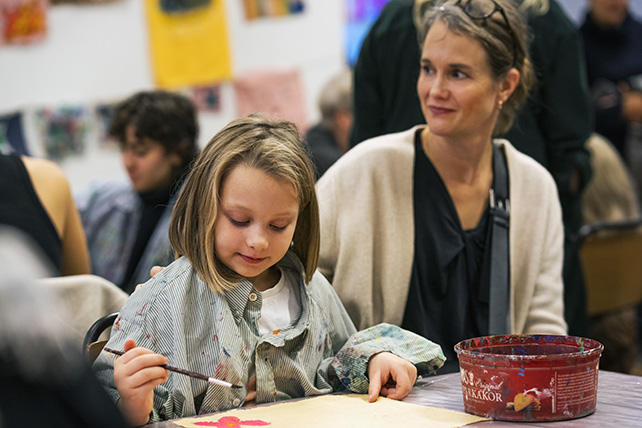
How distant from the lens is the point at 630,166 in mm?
5062

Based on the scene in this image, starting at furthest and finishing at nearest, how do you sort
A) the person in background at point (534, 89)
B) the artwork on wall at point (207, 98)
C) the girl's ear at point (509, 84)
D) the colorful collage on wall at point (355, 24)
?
1. the colorful collage on wall at point (355, 24)
2. the artwork on wall at point (207, 98)
3. the person in background at point (534, 89)
4. the girl's ear at point (509, 84)

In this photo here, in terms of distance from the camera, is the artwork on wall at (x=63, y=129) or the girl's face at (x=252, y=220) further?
the artwork on wall at (x=63, y=129)

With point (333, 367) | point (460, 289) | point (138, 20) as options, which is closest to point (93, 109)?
point (138, 20)

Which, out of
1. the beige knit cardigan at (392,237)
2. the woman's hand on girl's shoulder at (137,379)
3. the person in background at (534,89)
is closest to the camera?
the woman's hand on girl's shoulder at (137,379)

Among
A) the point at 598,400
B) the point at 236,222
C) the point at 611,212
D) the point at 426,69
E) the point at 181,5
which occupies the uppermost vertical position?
the point at 181,5

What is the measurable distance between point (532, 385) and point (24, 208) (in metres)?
1.60

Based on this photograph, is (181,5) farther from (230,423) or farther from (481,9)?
(230,423)

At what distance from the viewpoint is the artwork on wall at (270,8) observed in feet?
16.2

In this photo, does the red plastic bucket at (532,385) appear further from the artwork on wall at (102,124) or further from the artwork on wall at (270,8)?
the artwork on wall at (270,8)

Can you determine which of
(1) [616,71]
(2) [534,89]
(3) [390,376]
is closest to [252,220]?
(3) [390,376]

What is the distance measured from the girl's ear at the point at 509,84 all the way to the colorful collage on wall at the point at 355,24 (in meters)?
3.01

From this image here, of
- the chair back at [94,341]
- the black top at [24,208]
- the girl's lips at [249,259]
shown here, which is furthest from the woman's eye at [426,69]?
the black top at [24,208]

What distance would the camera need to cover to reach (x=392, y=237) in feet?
7.39

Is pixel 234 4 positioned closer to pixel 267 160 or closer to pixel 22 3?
pixel 22 3
